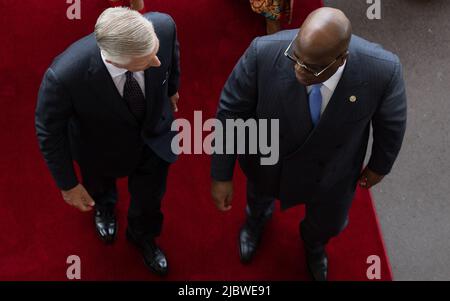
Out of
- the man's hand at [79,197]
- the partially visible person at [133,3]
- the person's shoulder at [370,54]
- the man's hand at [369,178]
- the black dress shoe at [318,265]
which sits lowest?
the black dress shoe at [318,265]

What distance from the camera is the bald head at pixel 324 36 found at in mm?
1896

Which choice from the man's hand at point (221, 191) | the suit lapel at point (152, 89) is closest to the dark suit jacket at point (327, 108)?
the man's hand at point (221, 191)

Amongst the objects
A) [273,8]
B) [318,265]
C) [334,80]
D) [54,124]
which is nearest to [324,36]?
[334,80]

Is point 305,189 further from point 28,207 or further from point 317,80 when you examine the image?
point 28,207

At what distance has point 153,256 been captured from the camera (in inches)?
122

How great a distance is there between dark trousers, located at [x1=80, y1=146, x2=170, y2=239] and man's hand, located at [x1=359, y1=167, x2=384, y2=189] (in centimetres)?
81

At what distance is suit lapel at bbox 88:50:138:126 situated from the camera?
222 cm

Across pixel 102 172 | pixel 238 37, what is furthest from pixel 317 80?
pixel 238 37

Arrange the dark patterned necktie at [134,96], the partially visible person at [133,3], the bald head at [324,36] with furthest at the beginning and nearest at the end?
1. the partially visible person at [133,3]
2. the dark patterned necktie at [134,96]
3. the bald head at [324,36]

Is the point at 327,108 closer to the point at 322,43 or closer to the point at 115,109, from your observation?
the point at 322,43

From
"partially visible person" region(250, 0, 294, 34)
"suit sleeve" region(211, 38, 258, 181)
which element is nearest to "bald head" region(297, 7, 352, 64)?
"suit sleeve" region(211, 38, 258, 181)

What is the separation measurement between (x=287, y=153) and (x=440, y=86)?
1.74 metres

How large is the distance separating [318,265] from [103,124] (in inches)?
51.6

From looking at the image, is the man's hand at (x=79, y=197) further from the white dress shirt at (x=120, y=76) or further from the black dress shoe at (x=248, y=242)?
the black dress shoe at (x=248, y=242)
